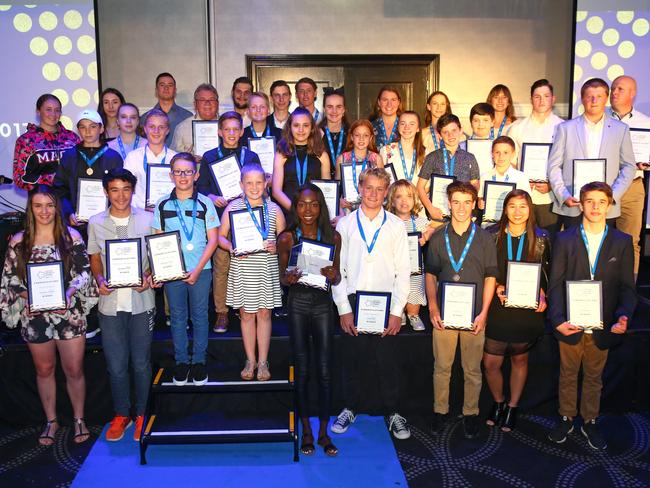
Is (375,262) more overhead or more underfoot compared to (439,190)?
more underfoot

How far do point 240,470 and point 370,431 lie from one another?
963 millimetres

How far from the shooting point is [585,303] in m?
3.68

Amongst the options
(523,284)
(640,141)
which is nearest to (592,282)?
(523,284)

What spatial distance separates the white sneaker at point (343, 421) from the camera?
4082 mm

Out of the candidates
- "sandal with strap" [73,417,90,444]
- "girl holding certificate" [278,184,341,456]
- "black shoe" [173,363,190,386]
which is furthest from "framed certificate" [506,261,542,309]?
"sandal with strap" [73,417,90,444]

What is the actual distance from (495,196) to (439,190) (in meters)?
0.41

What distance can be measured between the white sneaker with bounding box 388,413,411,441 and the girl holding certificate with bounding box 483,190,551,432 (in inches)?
28.0

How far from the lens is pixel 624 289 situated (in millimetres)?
3752

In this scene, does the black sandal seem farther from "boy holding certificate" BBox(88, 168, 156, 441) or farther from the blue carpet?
"boy holding certificate" BBox(88, 168, 156, 441)

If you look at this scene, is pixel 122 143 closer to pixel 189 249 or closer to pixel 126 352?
pixel 189 249

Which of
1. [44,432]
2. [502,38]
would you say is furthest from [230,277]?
[502,38]

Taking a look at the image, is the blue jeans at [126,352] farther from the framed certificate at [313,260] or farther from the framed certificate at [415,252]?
the framed certificate at [415,252]

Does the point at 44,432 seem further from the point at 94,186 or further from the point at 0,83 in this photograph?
the point at 0,83

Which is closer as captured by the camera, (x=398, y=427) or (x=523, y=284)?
(x=523, y=284)
